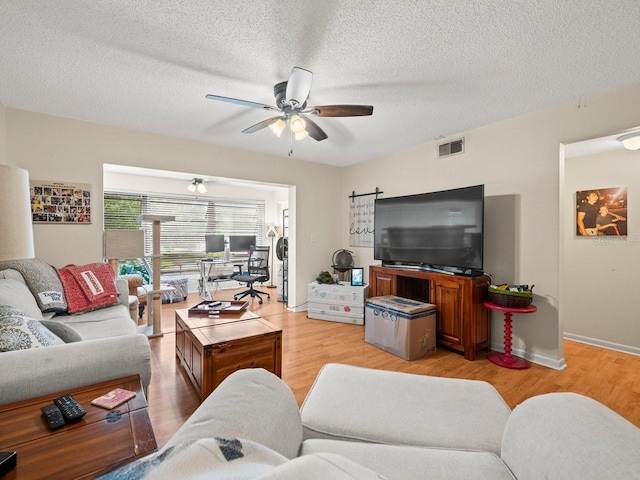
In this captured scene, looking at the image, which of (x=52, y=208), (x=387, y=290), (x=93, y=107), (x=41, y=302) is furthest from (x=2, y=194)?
(x=387, y=290)

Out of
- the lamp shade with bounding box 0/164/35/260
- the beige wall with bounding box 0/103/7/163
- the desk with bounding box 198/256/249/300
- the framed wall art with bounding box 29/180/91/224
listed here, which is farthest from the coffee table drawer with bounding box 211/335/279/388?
the desk with bounding box 198/256/249/300

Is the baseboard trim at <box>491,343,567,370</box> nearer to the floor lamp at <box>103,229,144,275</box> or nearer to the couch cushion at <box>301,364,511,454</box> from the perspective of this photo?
the couch cushion at <box>301,364,511,454</box>

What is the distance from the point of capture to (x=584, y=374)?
8.24 ft

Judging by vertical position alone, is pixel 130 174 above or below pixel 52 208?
above

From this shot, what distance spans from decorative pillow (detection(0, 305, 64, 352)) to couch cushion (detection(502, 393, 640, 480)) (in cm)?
190

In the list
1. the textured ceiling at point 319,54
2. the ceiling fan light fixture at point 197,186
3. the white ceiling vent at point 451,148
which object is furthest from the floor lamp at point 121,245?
the white ceiling vent at point 451,148

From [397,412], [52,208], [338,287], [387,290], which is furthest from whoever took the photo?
[338,287]

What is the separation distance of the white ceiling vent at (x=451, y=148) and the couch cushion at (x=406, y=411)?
8.99 feet

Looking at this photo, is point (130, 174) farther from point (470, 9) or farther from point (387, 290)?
point (470, 9)

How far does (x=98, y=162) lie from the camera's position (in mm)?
3125

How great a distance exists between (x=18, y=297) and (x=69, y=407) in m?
1.47

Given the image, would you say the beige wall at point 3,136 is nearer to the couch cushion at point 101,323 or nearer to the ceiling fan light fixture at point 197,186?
the couch cushion at point 101,323

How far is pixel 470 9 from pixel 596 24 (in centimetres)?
75

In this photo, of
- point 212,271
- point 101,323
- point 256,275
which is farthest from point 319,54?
point 212,271
